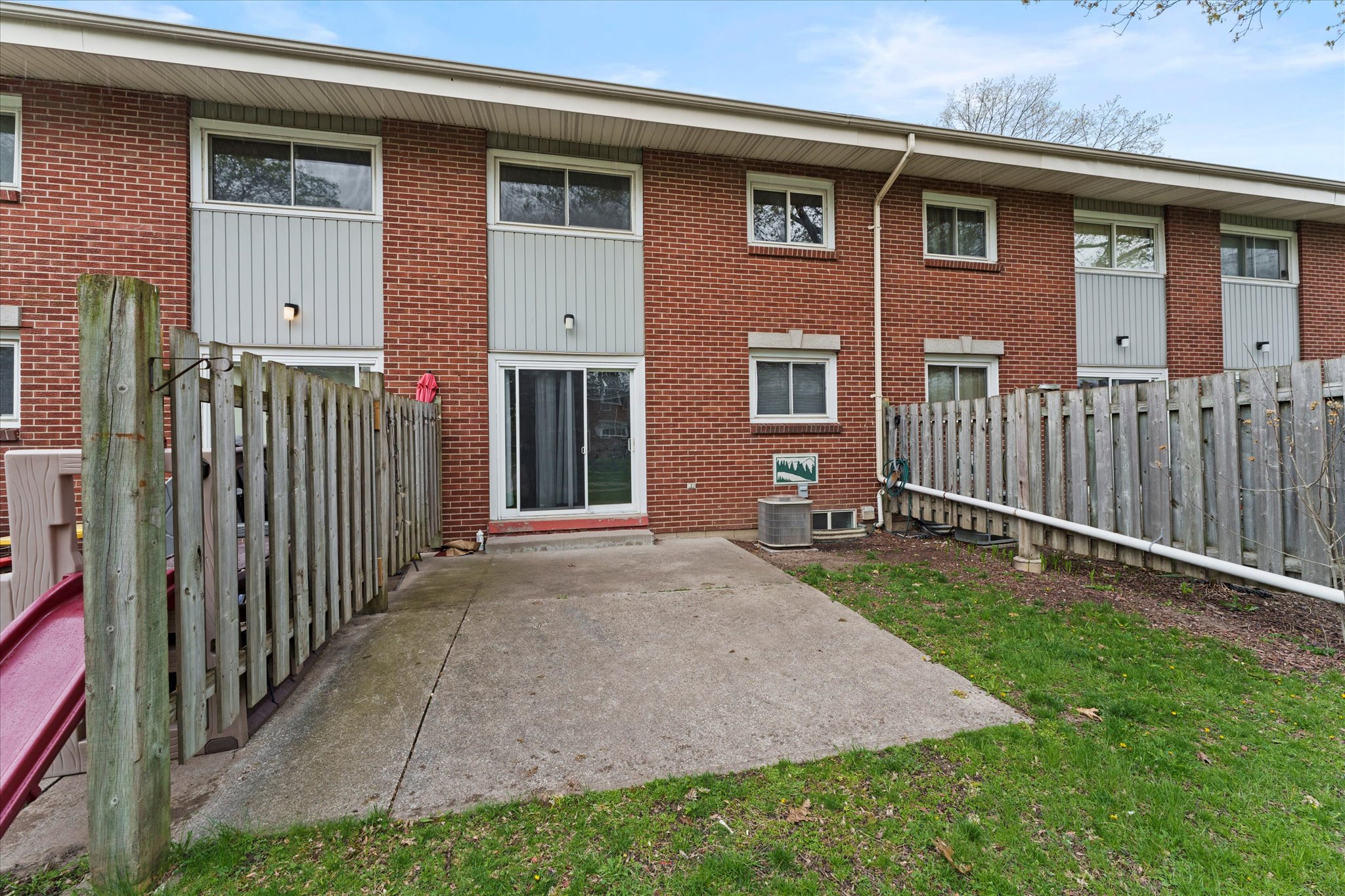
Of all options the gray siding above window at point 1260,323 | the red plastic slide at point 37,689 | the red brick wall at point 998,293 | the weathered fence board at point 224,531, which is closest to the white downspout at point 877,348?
the red brick wall at point 998,293

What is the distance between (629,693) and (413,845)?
1.32 metres

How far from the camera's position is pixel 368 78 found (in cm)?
610

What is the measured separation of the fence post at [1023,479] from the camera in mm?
5777

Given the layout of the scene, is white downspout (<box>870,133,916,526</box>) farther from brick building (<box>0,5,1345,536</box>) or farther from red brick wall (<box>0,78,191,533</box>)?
red brick wall (<box>0,78,191,533</box>)

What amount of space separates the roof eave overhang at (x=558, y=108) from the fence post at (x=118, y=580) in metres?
5.82

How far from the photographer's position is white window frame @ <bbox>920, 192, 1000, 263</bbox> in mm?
8656

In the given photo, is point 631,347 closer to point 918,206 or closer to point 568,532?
point 568,532

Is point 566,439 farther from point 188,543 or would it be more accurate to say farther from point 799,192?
point 188,543

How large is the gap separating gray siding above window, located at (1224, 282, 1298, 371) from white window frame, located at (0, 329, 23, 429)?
17.1 meters

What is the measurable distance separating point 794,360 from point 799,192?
2524 millimetres

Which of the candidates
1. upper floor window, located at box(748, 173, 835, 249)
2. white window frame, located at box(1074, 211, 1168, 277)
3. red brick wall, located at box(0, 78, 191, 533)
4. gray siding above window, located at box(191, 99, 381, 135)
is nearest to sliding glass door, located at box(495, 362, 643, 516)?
upper floor window, located at box(748, 173, 835, 249)

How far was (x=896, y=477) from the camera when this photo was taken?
8.11 m

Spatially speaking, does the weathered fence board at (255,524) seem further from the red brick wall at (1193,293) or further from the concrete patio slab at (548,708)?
the red brick wall at (1193,293)

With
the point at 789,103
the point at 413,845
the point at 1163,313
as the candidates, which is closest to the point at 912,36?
the point at 789,103
